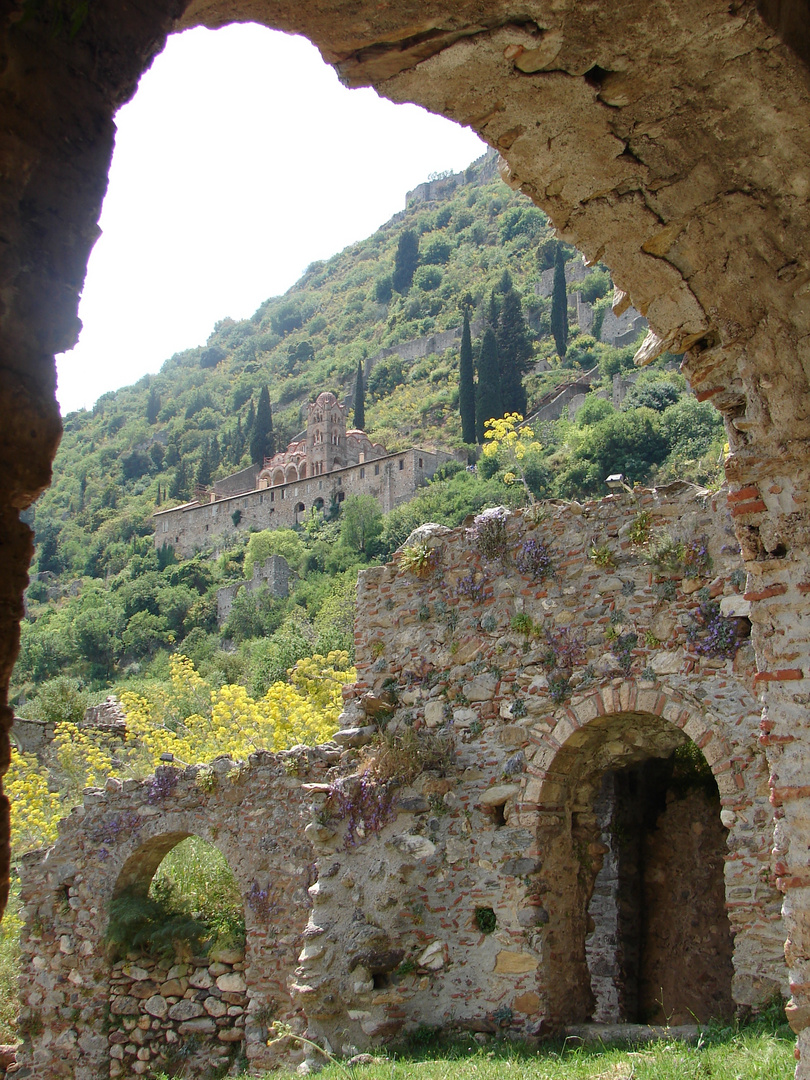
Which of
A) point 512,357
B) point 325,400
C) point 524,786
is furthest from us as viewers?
point 325,400

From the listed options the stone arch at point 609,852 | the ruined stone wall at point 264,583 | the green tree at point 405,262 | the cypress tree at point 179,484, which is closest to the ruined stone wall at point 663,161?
the stone arch at point 609,852

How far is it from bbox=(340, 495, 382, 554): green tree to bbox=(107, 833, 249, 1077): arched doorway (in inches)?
2023

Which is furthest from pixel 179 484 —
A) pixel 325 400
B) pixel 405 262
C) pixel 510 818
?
pixel 510 818

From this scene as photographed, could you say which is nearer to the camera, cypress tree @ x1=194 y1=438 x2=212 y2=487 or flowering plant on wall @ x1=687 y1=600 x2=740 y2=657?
flowering plant on wall @ x1=687 y1=600 x2=740 y2=657

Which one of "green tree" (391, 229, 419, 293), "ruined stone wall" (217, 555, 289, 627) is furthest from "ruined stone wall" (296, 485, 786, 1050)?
"green tree" (391, 229, 419, 293)

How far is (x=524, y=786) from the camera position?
→ 8.22 m

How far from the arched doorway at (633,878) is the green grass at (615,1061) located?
37.6 inches

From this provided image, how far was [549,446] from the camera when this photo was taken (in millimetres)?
62344

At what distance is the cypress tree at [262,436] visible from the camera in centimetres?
9388

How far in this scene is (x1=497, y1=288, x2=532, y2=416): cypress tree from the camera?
2714 inches

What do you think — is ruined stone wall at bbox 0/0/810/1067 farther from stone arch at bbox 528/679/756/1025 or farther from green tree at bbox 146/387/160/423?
green tree at bbox 146/387/160/423

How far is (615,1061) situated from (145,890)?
6.77 m

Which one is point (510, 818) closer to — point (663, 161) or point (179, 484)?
point (663, 161)

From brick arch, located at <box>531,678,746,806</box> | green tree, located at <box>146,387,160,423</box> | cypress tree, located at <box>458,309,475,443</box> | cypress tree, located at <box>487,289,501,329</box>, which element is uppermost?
green tree, located at <box>146,387,160,423</box>
